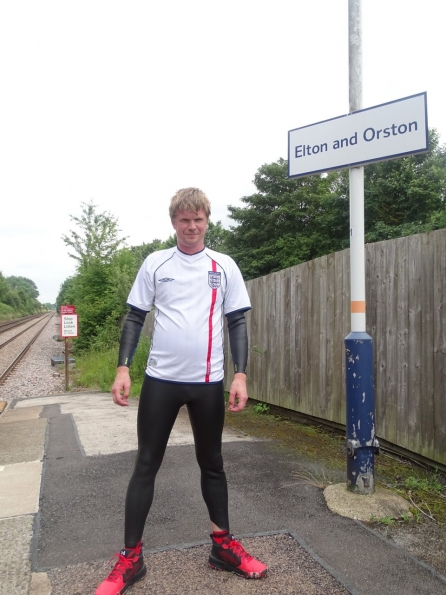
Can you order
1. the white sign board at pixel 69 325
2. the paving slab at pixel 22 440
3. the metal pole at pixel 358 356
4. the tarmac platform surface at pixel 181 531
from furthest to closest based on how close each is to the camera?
the white sign board at pixel 69 325 < the paving slab at pixel 22 440 < the metal pole at pixel 358 356 < the tarmac platform surface at pixel 181 531

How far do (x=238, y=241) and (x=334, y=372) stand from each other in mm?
37745

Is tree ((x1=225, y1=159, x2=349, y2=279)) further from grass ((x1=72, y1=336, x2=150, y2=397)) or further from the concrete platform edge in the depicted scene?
the concrete platform edge

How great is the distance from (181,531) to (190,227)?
5.92ft

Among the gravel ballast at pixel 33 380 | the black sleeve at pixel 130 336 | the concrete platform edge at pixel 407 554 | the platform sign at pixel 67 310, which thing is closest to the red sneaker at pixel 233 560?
the concrete platform edge at pixel 407 554

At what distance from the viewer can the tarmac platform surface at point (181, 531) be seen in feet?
8.31

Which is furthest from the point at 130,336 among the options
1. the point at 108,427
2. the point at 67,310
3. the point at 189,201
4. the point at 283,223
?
the point at 283,223

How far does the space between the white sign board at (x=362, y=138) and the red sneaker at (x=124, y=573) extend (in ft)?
9.33

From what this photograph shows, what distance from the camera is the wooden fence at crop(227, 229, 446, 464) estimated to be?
4012 millimetres

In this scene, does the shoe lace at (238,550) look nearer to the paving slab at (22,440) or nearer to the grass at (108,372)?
the paving slab at (22,440)

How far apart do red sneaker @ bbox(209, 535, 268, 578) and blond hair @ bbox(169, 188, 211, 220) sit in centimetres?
167

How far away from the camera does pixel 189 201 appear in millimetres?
2637

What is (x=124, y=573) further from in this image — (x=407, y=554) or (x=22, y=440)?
(x=22, y=440)

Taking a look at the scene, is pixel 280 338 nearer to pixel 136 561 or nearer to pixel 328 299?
pixel 328 299

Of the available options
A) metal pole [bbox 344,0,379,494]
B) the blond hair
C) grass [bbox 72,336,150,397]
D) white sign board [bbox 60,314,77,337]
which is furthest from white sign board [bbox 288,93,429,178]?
white sign board [bbox 60,314,77,337]
